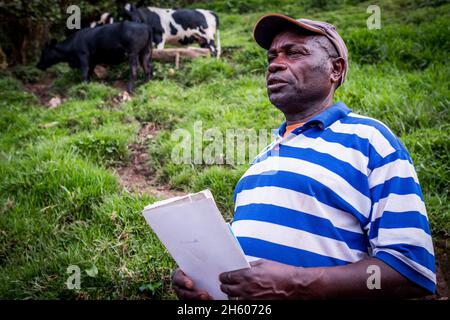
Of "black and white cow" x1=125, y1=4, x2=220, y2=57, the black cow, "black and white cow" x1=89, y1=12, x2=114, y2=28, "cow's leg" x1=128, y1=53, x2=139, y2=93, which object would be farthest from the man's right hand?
"black and white cow" x1=89, y1=12, x2=114, y2=28

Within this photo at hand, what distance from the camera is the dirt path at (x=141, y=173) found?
3955mm

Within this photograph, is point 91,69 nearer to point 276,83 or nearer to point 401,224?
point 276,83

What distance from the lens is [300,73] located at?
2.03 metres

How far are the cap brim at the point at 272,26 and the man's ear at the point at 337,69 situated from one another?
0.18 m

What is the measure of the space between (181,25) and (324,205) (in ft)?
28.4

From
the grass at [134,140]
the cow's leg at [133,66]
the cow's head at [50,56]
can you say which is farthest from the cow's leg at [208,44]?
the cow's head at [50,56]

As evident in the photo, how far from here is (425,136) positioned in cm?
380

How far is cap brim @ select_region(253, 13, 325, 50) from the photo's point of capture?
2.00 meters

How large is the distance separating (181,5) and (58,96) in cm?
791

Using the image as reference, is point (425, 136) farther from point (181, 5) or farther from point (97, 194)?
point (181, 5)

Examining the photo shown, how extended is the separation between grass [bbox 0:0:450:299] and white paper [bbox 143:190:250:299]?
1191 mm

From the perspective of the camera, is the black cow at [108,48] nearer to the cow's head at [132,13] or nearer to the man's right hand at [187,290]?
the cow's head at [132,13]

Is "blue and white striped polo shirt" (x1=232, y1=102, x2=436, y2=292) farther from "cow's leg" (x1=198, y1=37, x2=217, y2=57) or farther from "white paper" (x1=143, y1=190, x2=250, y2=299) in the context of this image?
"cow's leg" (x1=198, y1=37, x2=217, y2=57)
